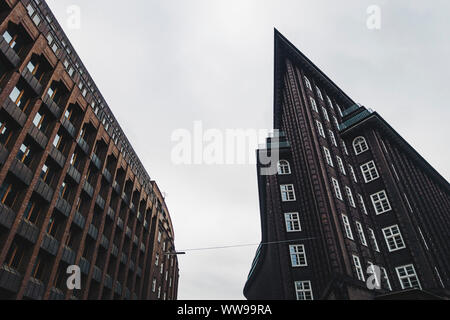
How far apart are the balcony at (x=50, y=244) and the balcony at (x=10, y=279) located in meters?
3.02

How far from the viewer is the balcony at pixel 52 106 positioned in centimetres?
2651

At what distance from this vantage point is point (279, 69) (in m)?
47.9

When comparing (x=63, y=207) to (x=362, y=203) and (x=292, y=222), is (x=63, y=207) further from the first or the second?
(x=362, y=203)

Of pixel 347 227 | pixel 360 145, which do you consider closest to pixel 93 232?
pixel 347 227

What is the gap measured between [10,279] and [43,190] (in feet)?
23.0

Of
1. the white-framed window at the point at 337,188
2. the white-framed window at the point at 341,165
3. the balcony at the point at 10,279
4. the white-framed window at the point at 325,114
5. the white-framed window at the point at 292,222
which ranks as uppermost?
the white-framed window at the point at 325,114

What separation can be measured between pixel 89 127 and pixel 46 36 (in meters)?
9.67

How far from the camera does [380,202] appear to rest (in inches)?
1249

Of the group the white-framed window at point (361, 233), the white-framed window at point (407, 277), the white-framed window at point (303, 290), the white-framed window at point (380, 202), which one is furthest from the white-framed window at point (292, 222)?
the white-framed window at point (407, 277)

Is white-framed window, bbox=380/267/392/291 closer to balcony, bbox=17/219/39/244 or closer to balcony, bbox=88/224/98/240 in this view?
balcony, bbox=88/224/98/240

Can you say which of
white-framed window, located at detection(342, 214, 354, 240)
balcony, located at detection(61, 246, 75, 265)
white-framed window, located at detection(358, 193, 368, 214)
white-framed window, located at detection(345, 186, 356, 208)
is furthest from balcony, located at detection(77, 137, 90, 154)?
white-framed window, located at detection(358, 193, 368, 214)

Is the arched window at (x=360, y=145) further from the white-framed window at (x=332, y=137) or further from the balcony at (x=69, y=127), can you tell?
the balcony at (x=69, y=127)
